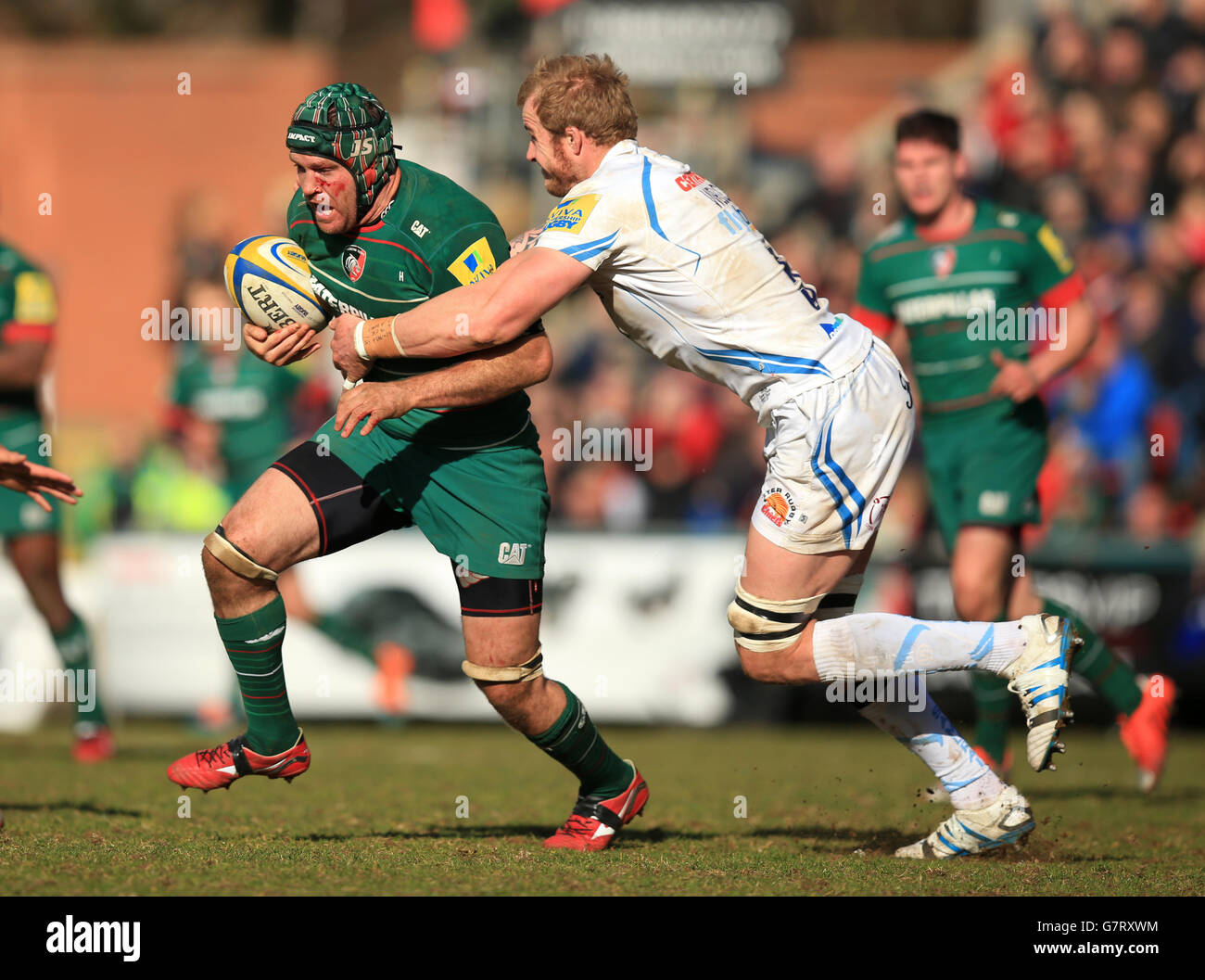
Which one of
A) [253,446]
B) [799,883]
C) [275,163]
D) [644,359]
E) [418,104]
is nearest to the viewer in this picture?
[799,883]

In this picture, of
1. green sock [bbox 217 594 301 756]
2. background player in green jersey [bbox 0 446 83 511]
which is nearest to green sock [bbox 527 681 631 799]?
green sock [bbox 217 594 301 756]

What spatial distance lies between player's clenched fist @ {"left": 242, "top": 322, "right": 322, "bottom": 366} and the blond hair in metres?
1.16

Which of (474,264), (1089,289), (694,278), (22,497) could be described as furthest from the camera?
(1089,289)

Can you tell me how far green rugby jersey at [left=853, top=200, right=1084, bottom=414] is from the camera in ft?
25.8

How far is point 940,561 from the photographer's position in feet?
38.9

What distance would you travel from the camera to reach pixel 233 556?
5613mm

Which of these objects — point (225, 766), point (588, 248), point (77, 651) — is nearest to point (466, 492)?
point (588, 248)

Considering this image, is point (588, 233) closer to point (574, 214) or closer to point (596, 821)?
point (574, 214)

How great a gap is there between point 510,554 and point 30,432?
4.11 m

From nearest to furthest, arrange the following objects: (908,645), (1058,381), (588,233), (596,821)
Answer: (588,233) → (908,645) → (596,821) → (1058,381)

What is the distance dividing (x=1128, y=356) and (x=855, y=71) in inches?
473

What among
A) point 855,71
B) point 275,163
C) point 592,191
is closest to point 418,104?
point 275,163

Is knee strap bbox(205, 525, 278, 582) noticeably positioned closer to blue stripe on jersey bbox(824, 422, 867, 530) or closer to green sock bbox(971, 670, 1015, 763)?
blue stripe on jersey bbox(824, 422, 867, 530)

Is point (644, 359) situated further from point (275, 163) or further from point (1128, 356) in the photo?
point (275, 163)
